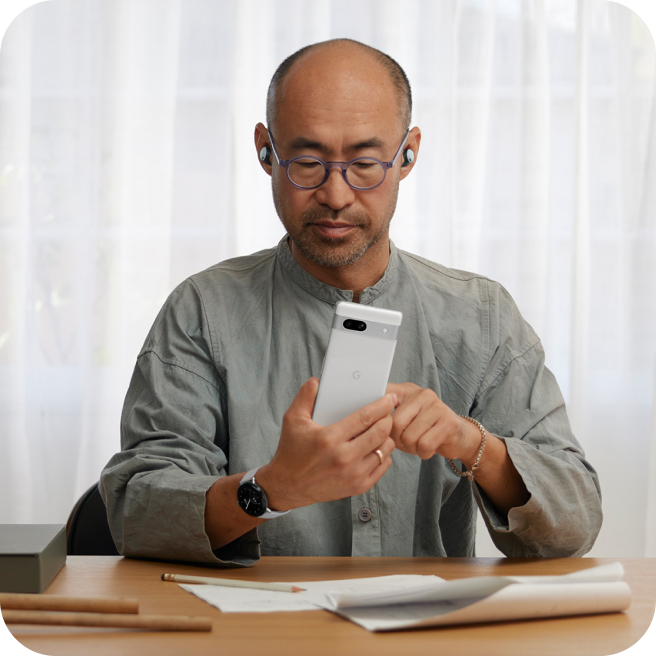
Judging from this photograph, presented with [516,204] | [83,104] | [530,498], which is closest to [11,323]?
[83,104]

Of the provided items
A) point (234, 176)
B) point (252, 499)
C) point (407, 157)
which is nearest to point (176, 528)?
point (252, 499)

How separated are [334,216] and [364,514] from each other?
1.55 ft

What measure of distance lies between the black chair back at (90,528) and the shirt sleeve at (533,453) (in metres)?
0.64

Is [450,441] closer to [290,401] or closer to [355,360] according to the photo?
[355,360]

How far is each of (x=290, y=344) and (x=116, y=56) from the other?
1344 millimetres

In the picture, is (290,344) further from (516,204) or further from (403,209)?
(516,204)

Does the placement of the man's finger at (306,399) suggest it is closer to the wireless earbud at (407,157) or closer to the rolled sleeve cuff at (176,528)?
the rolled sleeve cuff at (176,528)

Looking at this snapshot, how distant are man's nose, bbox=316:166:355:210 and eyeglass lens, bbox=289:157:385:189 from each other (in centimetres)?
1

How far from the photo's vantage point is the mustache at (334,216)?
1180 millimetres

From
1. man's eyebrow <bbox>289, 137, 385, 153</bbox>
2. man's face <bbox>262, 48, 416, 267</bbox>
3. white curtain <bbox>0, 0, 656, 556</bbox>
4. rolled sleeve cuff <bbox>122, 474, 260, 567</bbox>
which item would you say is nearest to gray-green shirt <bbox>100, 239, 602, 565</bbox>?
rolled sleeve cuff <bbox>122, 474, 260, 567</bbox>

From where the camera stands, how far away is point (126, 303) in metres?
2.19

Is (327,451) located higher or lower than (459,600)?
higher

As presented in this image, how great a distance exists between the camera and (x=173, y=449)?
106 centimetres

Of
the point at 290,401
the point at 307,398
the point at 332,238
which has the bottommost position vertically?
the point at 290,401
